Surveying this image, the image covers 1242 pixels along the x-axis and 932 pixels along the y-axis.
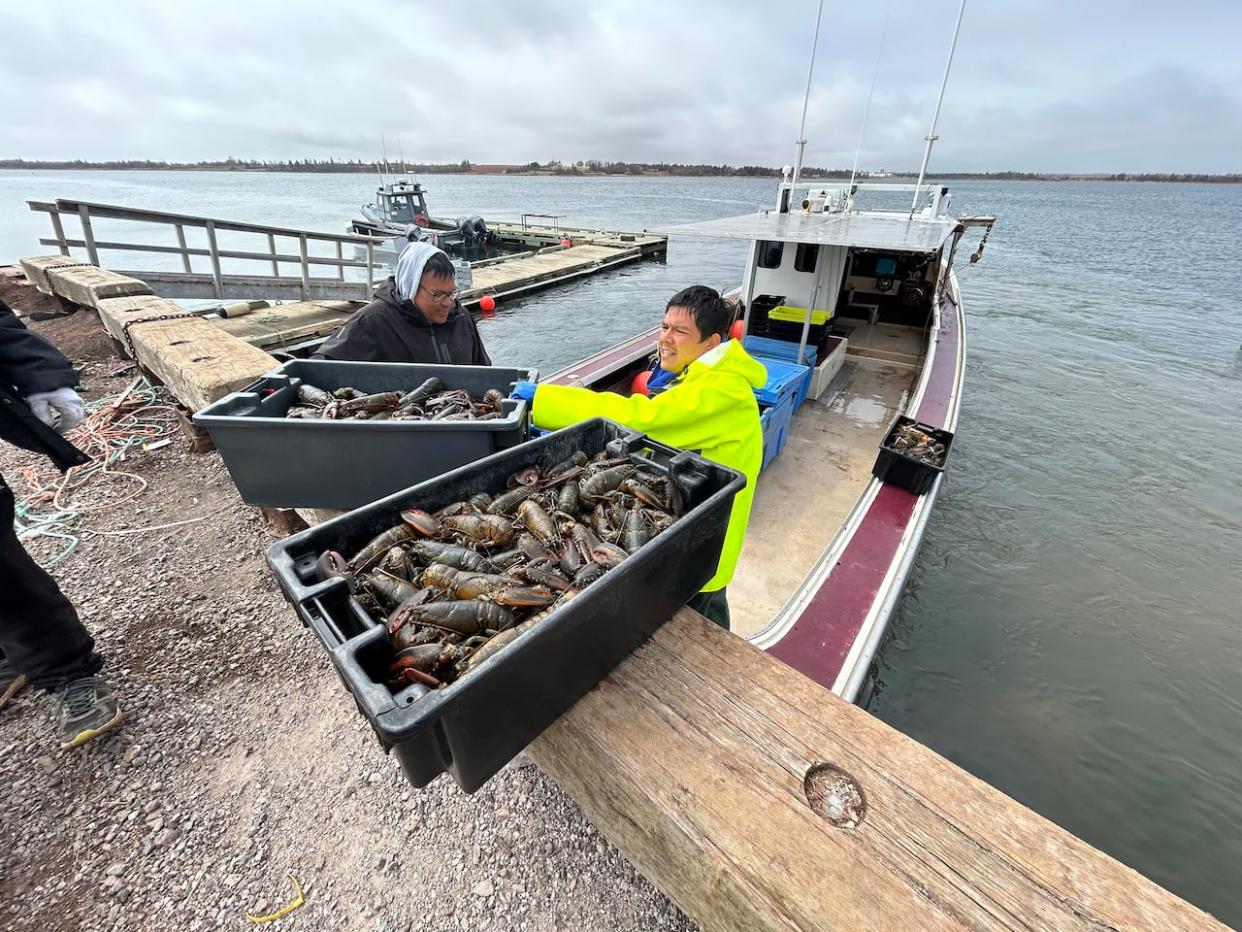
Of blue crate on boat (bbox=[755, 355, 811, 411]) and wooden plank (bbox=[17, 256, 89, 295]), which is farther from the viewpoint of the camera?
wooden plank (bbox=[17, 256, 89, 295])

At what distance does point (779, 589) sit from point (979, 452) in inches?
267

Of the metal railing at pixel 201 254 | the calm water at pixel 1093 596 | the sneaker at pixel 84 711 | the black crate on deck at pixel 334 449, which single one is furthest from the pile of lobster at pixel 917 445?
the metal railing at pixel 201 254

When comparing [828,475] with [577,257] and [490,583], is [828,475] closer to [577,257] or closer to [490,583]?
[490,583]

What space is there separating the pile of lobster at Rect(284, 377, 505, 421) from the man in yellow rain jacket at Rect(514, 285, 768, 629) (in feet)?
0.70

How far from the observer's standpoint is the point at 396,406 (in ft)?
7.33

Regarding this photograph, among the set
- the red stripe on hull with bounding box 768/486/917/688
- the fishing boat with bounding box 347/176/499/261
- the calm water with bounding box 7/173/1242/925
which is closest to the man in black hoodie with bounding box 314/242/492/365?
the red stripe on hull with bounding box 768/486/917/688

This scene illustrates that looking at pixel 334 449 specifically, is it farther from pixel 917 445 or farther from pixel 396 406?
pixel 917 445

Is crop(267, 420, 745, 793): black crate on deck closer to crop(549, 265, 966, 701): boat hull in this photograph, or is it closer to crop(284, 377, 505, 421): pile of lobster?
crop(284, 377, 505, 421): pile of lobster

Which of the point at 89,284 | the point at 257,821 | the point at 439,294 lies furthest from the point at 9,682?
the point at 89,284

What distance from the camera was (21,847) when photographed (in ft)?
5.43

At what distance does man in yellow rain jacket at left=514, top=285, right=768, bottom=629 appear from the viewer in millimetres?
1865

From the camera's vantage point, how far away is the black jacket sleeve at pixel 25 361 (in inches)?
82.9

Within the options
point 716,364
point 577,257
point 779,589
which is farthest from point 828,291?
point 577,257

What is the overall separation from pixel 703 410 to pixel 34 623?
108 inches
